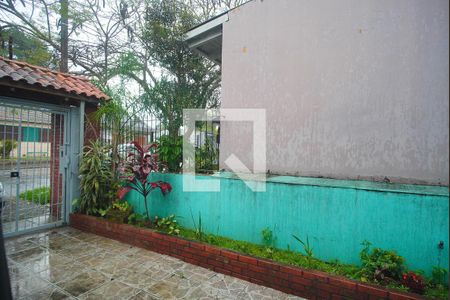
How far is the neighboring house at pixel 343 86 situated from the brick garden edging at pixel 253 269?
5.09 feet

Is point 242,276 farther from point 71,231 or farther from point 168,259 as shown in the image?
point 71,231

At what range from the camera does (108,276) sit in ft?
11.0

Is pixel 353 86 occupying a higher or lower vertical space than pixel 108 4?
lower

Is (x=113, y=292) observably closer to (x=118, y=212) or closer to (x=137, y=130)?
(x=118, y=212)

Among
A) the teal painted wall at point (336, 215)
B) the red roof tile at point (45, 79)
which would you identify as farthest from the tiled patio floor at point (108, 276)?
the red roof tile at point (45, 79)

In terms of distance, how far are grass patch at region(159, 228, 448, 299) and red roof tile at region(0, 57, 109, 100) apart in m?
3.93

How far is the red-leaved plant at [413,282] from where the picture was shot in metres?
2.54

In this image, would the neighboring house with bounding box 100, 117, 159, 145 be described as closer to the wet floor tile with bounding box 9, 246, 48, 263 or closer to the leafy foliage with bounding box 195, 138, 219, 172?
the leafy foliage with bounding box 195, 138, 219, 172

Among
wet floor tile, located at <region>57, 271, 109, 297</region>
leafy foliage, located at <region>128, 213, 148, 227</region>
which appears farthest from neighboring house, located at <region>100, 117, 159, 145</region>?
wet floor tile, located at <region>57, 271, 109, 297</region>

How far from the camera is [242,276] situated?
132 inches

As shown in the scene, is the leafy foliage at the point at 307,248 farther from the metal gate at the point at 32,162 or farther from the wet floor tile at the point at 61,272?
the metal gate at the point at 32,162

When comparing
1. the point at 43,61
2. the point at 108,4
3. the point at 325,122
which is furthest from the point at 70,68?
the point at 325,122

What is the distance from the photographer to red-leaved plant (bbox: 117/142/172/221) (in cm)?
451

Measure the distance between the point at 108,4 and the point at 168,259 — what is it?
12.2m
